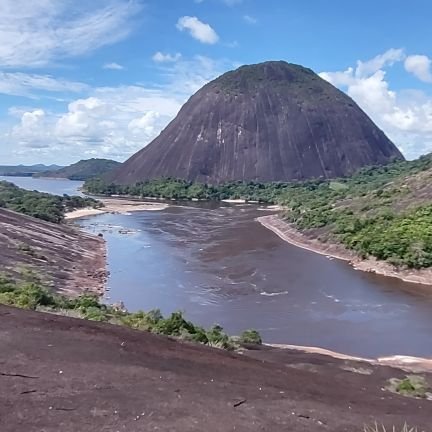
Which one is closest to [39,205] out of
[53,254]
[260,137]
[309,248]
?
[53,254]

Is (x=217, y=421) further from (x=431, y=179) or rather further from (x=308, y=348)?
Answer: (x=431, y=179)

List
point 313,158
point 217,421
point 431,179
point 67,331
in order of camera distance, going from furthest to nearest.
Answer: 1. point 313,158
2. point 431,179
3. point 67,331
4. point 217,421

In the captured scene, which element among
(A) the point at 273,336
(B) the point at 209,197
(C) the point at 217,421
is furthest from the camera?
(B) the point at 209,197

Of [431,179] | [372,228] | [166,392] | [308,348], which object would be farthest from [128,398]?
[431,179]

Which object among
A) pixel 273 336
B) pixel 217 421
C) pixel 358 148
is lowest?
pixel 273 336

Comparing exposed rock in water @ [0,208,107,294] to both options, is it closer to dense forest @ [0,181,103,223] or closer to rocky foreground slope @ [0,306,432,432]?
dense forest @ [0,181,103,223]

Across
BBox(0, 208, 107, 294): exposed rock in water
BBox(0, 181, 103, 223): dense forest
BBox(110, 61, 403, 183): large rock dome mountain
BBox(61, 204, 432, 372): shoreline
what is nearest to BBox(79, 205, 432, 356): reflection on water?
BBox(61, 204, 432, 372): shoreline

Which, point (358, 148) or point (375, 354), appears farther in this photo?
point (358, 148)
